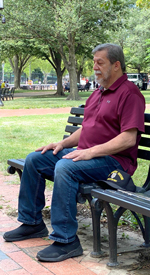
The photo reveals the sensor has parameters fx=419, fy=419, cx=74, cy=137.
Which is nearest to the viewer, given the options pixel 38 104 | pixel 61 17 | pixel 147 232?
pixel 147 232

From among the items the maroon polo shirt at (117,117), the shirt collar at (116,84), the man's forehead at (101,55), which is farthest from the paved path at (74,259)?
the man's forehead at (101,55)

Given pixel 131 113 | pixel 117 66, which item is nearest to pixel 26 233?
pixel 131 113

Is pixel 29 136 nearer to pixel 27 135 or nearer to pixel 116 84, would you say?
pixel 27 135

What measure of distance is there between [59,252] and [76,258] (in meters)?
0.16

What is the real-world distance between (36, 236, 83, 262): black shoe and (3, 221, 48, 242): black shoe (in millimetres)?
482

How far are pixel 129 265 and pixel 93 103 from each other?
1.34m

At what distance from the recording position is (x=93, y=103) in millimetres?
3527

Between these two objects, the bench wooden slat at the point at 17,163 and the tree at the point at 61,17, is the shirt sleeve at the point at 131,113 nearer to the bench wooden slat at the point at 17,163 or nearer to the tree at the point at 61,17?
the bench wooden slat at the point at 17,163

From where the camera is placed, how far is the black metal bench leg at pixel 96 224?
2.96 metres

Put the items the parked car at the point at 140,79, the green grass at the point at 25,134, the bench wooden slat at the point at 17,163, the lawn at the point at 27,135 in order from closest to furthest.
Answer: the bench wooden slat at the point at 17,163 → the lawn at the point at 27,135 → the green grass at the point at 25,134 → the parked car at the point at 140,79

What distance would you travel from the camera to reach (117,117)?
3.25 meters

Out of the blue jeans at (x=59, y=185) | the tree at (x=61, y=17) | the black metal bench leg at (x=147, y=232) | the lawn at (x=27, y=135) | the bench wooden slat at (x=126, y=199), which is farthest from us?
the tree at (x=61, y=17)

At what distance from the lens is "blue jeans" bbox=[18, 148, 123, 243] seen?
3.02m

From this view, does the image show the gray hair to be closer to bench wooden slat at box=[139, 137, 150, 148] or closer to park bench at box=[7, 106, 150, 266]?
bench wooden slat at box=[139, 137, 150, 148]
